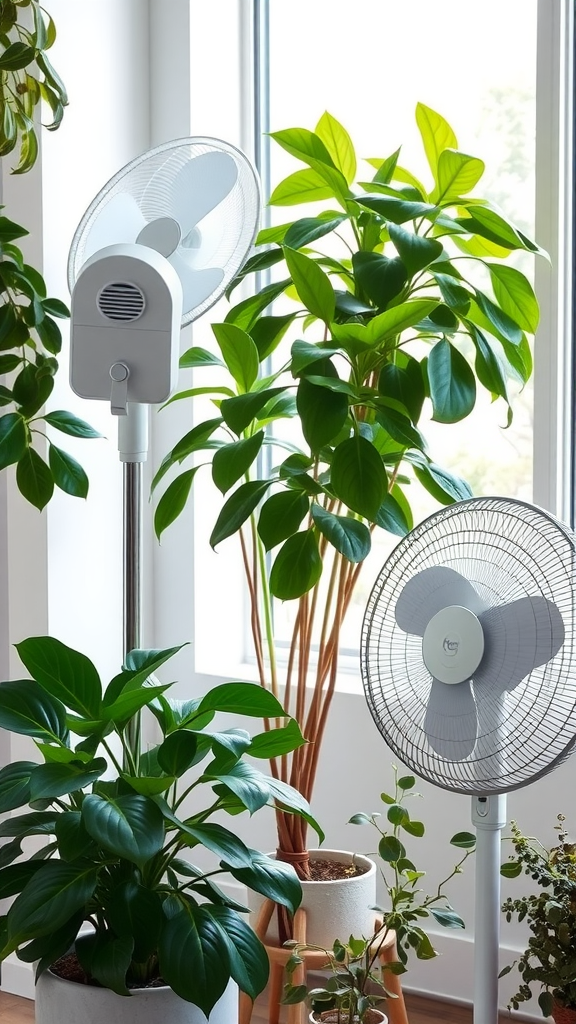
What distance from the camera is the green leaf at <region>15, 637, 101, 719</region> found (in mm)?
1505

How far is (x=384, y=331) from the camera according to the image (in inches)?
65.6

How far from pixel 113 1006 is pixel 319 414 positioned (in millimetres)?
845

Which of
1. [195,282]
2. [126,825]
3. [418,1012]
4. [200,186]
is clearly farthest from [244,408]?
[418,1012]

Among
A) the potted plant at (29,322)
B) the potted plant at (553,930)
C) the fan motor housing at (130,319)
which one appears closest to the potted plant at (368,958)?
the potted plant at (553,930)

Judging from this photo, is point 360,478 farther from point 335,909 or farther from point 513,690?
point 335,909

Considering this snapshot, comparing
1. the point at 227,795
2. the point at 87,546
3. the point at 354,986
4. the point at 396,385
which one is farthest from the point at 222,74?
the point at 354,986

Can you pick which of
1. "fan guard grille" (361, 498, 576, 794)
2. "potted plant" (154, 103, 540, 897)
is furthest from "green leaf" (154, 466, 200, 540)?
"fan guard grille" (361, 498, 576, 794)

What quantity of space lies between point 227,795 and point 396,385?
0.67m

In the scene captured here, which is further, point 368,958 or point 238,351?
point 238,351

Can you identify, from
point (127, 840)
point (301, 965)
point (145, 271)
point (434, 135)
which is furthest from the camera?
point (434, 135)

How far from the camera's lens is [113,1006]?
1426 millimetres

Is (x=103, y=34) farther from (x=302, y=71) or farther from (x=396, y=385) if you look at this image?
(x=396, y=385)

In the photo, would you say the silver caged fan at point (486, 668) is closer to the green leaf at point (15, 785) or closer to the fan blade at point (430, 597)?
the fan blade at point (430, 597)

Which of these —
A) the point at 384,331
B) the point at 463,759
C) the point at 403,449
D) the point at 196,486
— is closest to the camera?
the point at 463,759
